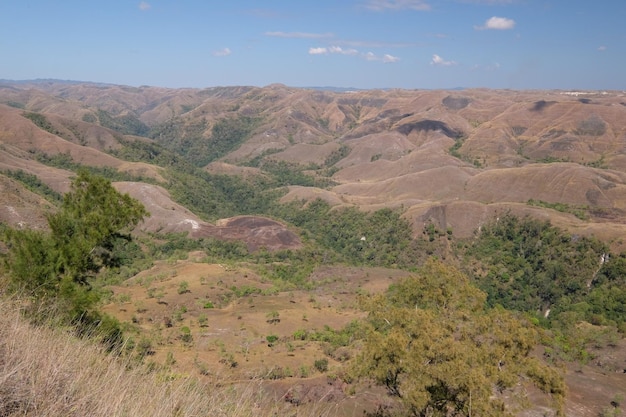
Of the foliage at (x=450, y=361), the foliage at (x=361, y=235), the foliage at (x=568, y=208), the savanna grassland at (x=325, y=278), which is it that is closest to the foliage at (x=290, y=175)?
the savanna grassland at (x=325, y=278)

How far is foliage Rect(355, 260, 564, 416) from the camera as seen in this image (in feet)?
41.9

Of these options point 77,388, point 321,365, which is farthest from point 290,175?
point 77,388

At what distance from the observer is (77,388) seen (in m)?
4.10

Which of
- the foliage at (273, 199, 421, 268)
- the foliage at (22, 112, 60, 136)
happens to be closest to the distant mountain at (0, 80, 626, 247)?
the foliage at (22, 112, 60, 136)

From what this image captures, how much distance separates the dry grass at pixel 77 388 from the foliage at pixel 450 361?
9.05 m

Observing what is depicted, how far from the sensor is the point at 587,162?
139 metres

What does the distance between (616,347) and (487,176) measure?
78.8 meters

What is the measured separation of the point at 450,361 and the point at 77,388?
11409 mm

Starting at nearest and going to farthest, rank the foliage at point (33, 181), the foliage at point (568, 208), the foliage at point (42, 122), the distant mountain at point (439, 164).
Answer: the foliage at point (33, 181), the foliage at point (568, 208), the distant mountain at point (439, 164), the foliage at point (42, 122)

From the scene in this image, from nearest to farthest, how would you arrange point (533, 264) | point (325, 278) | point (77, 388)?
point (77, 388), point (325, 278), point (533, 264)

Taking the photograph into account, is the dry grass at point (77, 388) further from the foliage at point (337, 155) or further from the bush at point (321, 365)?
the foliage at point (337, 155)

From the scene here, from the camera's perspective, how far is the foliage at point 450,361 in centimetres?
1277

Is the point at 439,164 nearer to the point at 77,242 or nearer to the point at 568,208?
the point at 568,208

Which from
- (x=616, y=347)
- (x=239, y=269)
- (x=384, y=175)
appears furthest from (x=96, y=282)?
(x=384, y=175)
